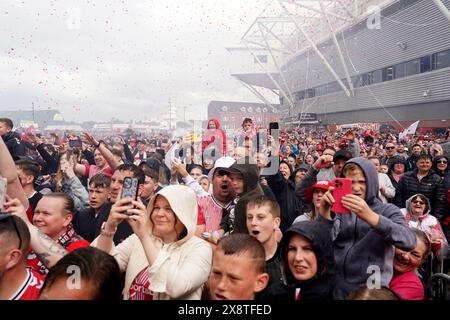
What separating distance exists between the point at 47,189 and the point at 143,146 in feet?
12.9

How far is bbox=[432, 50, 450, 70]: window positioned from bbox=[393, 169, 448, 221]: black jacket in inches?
604

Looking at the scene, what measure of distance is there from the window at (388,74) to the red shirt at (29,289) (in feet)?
73.8

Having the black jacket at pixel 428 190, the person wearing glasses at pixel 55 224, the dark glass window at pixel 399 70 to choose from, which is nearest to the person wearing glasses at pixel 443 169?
the black jacket at pixel 428 190

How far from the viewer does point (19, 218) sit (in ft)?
5.84

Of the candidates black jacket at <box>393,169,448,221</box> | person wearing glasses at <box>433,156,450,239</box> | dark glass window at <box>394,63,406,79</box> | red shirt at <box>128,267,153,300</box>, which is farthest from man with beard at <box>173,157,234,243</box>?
dark glass window at <box>394,63,406,79</box>

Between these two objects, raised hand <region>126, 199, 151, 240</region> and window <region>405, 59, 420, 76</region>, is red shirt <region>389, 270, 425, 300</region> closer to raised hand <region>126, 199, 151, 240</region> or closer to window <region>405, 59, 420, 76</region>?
raised hand <region>126, 199, 151, 240</region>

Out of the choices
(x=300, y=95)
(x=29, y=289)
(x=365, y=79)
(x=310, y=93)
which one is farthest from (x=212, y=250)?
(x=310, y=93)

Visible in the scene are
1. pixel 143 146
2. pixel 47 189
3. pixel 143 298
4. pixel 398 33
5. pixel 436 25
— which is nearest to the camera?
pixel 143 298

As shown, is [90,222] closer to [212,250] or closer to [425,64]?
[212,250]

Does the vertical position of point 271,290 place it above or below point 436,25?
below

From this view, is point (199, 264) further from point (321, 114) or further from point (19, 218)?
point (321, 114)

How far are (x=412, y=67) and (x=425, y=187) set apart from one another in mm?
17560

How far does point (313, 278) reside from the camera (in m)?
1.89

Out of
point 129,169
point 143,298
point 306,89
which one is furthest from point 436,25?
point 143,298
